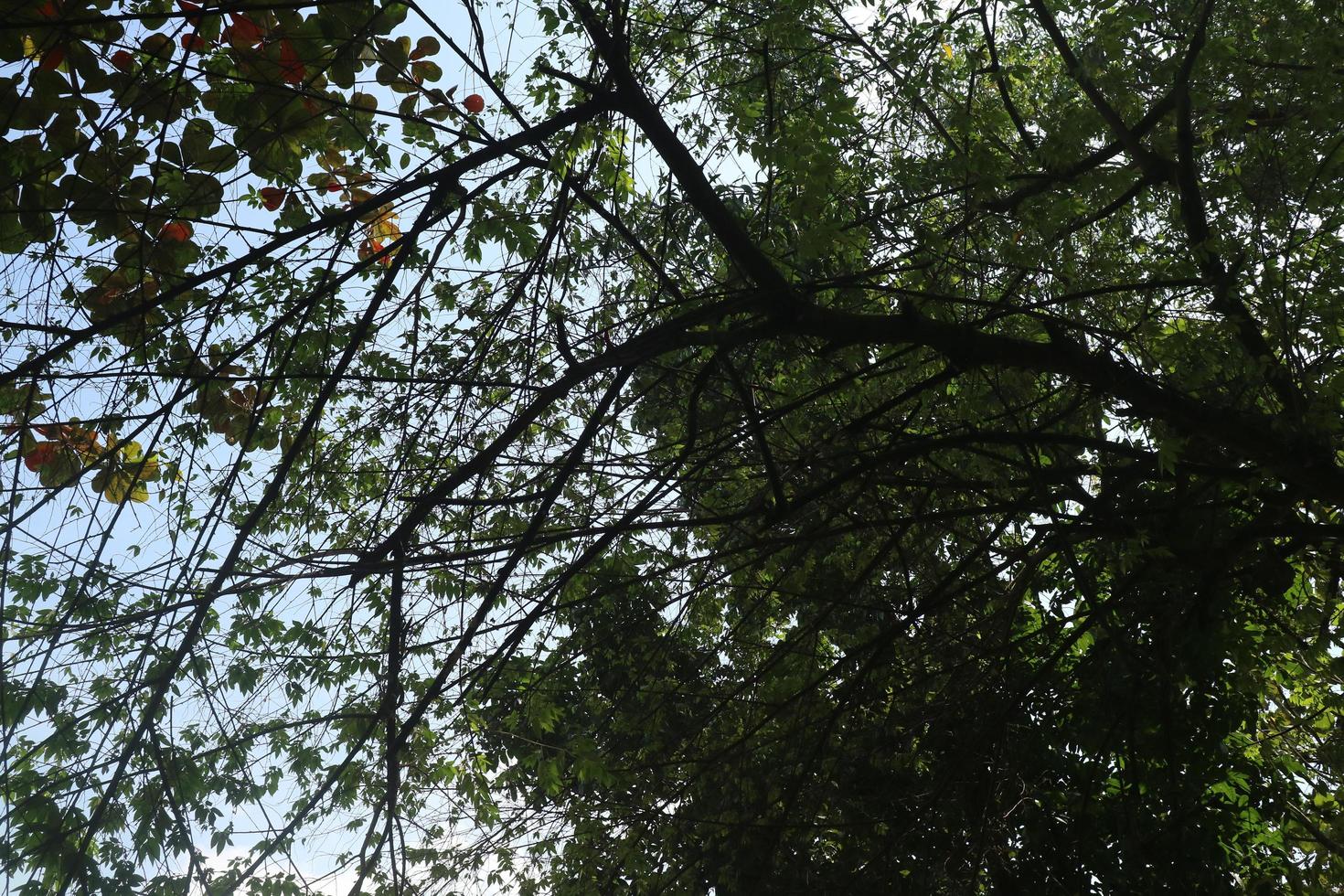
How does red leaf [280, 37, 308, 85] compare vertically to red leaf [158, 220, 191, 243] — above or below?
above

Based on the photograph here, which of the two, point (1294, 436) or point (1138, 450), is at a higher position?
point (1138, 450)

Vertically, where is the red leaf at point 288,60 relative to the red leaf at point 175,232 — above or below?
above

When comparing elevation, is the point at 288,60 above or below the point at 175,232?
above

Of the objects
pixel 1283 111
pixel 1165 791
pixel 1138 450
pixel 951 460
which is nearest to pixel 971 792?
pixel 1165 791

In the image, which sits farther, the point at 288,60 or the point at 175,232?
the point at 175,232

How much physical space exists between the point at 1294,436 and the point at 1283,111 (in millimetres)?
1420

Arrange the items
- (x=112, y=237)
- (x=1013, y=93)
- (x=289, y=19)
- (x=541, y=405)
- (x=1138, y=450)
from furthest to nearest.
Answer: (x=1013, y=93) → (x=1138, y=450) → (x=112, y=237) → (x=289, y=19) → (x=541, y=405)

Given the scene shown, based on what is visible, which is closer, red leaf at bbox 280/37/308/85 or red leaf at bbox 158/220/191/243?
red leaf at bbox 280/37/308/85

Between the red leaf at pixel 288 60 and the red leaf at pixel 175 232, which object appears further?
the red leaf at pixel 175 232

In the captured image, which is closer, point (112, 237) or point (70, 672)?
point (70, 672)

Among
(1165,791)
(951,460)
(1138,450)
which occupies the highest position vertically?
(951,460)

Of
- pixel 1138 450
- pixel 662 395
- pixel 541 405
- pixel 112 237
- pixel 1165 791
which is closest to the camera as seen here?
pixel 541 405

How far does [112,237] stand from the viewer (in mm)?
3373

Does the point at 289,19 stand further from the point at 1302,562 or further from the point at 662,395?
the point at 1302,562
